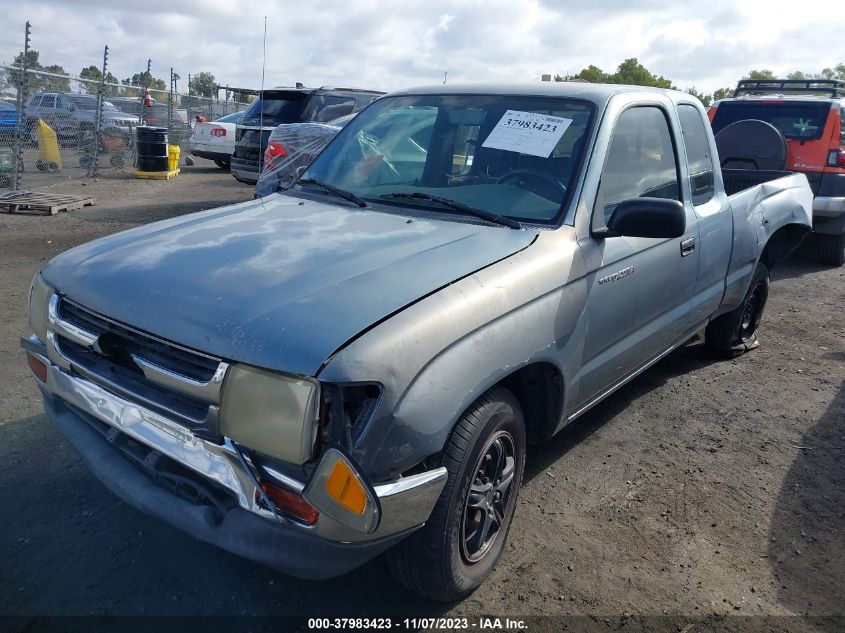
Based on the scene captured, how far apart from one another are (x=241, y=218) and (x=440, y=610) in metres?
1.89

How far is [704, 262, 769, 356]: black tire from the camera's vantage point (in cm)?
530

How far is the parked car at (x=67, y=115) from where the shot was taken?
527 inches

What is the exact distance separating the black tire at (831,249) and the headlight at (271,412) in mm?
9013

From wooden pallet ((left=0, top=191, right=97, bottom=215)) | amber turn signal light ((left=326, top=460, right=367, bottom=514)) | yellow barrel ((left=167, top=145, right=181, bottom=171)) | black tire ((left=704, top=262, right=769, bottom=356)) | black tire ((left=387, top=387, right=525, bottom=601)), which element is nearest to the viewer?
amber turn signal light ((left=326, top=460, right=367, bottom=514))

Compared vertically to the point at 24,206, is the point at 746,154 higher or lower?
higher

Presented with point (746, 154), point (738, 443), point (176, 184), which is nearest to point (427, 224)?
point (738, 443)

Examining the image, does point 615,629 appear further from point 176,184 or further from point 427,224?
point 176,184

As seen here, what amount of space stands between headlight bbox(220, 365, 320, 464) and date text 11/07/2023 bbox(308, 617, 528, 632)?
2.91 ft

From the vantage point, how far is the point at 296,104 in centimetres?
1180

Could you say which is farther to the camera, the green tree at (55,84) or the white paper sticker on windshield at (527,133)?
the green tree at (55,84)

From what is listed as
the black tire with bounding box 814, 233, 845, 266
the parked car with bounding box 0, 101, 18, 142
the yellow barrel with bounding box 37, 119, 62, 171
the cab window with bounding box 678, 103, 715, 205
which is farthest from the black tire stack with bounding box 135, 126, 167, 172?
the cab window with bounding box 678, 103, 715, 205

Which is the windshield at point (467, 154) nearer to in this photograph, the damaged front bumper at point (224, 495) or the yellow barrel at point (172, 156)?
the damaged front bumper at point (224, 495)

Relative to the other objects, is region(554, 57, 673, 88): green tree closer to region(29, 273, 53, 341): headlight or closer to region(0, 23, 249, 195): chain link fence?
region(0, 23, 249, 195): chain link fence

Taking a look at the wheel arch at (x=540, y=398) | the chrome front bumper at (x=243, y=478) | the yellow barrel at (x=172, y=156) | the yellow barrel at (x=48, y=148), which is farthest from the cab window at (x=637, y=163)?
the yellow barrel at (x=172, y=156)
